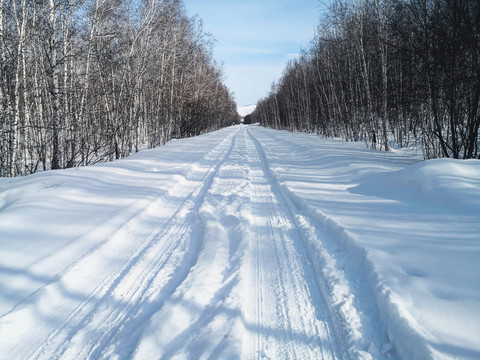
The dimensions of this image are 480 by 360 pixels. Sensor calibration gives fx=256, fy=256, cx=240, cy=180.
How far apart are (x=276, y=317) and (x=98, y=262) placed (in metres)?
2.25

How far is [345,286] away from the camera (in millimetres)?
2561

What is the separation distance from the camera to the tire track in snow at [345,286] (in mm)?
1942

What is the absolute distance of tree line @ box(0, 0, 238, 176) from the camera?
26.4 feet

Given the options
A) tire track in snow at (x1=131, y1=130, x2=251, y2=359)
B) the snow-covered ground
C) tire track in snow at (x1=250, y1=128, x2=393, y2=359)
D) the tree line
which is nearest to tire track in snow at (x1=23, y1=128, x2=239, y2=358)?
the snow-covered ground

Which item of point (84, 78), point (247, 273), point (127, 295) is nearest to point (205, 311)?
point (247, 273)

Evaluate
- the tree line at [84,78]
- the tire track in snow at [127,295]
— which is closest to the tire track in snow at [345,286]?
the tire track in snow at [127,295]

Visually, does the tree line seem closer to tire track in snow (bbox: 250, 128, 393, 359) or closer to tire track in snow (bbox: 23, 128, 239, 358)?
tire track in snow (bbox: 23, 128, 239, 358)

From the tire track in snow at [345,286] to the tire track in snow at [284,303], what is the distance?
0.30 ft

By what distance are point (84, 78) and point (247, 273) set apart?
1188 cm

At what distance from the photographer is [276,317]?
225cm

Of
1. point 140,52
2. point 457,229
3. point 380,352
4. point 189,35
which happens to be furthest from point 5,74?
point 189,35

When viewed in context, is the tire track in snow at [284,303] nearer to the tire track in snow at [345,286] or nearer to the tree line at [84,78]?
the tire track in snow at [345,286]

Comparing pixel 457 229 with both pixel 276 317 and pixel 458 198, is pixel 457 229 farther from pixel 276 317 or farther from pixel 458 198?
pixel 276 317

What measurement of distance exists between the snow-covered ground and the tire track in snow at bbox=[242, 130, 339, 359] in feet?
0.04
